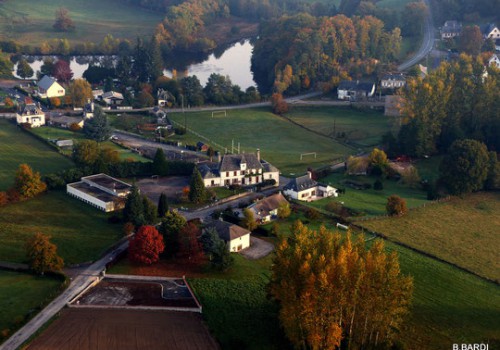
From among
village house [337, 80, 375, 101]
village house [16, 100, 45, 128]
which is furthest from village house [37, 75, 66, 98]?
village house [337, 80, 375, 101]

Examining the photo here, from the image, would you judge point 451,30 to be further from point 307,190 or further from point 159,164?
point 159,164

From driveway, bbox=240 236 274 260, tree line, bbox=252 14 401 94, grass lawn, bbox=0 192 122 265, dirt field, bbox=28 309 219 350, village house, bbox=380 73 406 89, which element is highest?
tree line, bbox=252 14 401 94

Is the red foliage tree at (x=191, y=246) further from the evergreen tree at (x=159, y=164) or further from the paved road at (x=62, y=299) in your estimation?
the evergreen tree at (x=159, y=164)

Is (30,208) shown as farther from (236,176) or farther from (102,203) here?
(236,176)

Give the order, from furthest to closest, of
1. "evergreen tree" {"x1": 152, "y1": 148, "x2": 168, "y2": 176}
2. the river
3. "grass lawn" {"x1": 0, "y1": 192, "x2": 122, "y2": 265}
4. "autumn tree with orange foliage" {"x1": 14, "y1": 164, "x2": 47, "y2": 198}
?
the river < "evergreen tree" {"x1": 152, "y1": 148, "x2": 168, "y2": 176} < "autumn tree with orange foliage" {"x1": 14, "y1": 164, "x2": 47, "y2": 198} < "grass lawn" {"x1": 0, "y1": 192, "x2": 122, "y2": 265}

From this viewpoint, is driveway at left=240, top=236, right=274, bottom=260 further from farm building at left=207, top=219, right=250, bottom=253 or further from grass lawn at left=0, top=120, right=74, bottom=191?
grass lawn at left=0, top=120, right=74, bottom=191

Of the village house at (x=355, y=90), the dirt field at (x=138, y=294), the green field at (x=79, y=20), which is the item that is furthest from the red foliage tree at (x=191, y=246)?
the green field at (x=79, y=20)

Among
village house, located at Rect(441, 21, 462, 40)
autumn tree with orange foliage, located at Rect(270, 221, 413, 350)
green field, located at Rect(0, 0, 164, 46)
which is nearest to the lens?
autumn tree with orange foliage, located at Rect(270, 221, 413, 350)
